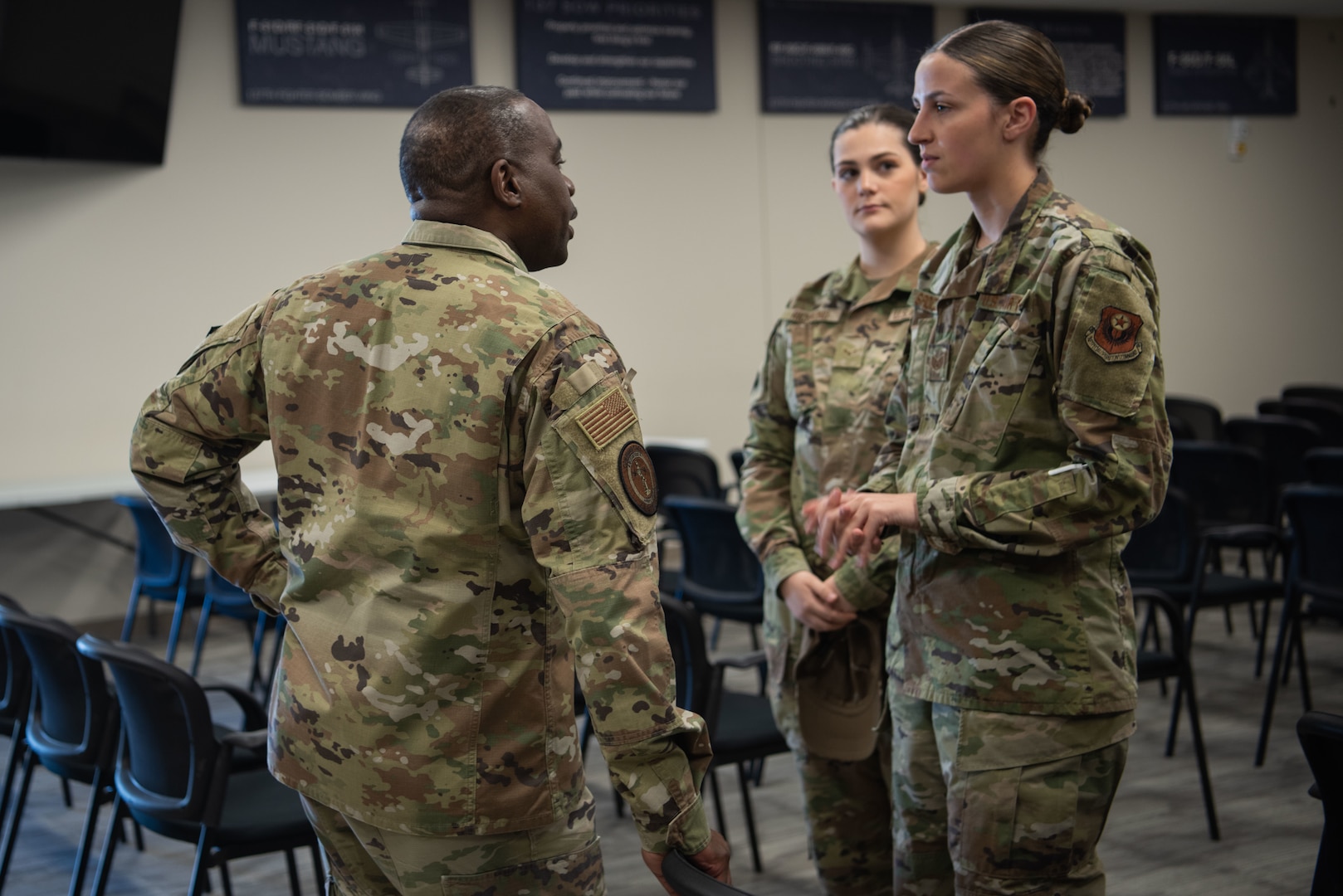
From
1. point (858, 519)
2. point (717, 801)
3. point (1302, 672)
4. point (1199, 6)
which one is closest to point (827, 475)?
point (858, 519)

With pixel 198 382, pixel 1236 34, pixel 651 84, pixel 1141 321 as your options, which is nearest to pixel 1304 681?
pixel 1141 321

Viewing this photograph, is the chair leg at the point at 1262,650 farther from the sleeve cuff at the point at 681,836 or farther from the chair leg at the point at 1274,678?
the sleeve cuff at the point at 681,836

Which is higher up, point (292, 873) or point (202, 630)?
point (202, 630)

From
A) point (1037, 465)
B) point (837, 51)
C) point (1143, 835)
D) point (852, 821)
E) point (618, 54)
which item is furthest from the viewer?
point (837, 51)

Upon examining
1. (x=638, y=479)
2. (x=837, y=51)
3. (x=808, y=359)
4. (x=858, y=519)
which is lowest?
(x=858, y=519)

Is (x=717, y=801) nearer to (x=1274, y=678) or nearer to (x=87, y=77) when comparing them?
(x=1274, y=678)

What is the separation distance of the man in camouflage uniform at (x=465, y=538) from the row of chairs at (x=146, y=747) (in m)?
0.94

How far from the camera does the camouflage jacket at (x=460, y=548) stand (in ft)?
4.54

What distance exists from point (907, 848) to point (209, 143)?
5423 mm

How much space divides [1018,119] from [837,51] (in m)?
6.05

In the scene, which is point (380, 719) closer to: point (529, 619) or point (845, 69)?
point (529, 619)

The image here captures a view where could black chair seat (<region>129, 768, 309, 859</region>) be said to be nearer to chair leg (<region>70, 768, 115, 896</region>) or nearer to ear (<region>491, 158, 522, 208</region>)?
chair leg (<region>70, 768, 115, 896</region>)

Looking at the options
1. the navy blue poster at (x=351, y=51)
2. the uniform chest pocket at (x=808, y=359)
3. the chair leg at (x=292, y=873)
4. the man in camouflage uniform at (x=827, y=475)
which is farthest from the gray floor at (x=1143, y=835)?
the navy blue poster at (x=351, y=51)

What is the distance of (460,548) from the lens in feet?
4.74
